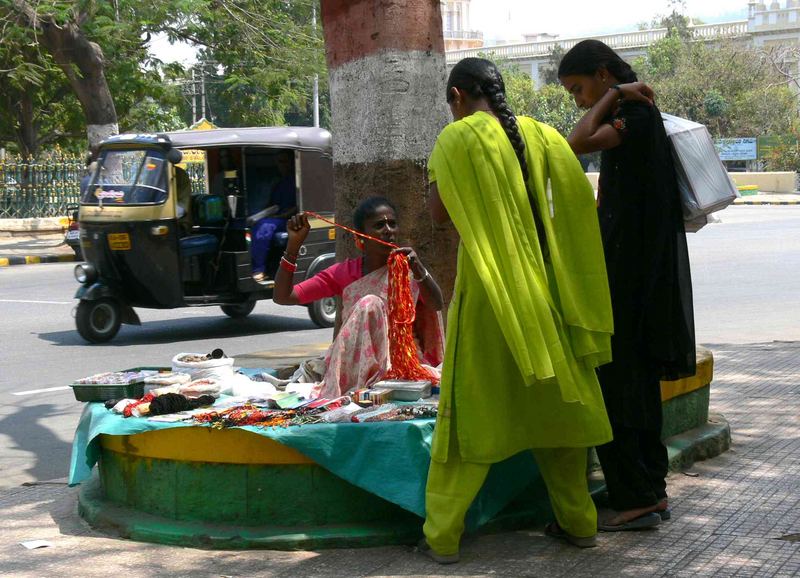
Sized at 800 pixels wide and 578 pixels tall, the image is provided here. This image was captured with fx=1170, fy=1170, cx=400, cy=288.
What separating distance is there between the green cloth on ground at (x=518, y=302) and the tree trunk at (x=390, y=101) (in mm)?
1419

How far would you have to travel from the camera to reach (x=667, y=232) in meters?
4.34

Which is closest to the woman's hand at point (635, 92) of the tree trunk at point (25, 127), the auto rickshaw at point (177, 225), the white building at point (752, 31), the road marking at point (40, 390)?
the road marking at point (40, 390)

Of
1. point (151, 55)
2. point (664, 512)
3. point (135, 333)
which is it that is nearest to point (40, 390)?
point (135, 333)

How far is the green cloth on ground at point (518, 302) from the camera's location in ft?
12.5

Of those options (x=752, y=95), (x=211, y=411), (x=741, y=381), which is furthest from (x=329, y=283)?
(x=752, y=95)

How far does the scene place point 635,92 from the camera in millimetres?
4270

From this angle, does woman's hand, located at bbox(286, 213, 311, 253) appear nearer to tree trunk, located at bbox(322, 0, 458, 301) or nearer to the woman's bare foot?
tree trunk, located at bbox(322, 0, 458, 301)

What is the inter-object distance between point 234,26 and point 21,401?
1561 cm

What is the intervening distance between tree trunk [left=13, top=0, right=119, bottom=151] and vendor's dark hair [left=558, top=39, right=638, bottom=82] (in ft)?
56.5

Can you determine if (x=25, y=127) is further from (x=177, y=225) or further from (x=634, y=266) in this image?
(x=634, y=266)

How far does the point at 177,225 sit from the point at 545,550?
770cm

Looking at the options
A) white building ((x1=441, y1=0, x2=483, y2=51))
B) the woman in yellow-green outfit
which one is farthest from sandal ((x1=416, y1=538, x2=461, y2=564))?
white building ((x1=441, y1=0, x2=483, y2=51))

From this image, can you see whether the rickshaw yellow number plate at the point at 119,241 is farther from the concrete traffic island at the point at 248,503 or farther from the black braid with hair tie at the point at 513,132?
the black braid with hair tie at the point at 513,132

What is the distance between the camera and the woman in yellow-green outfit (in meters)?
3.82
